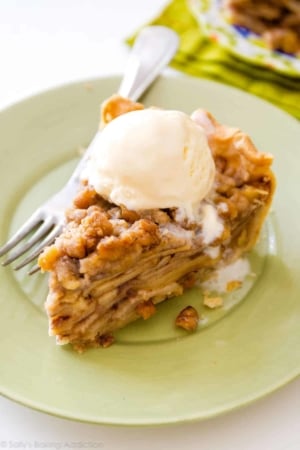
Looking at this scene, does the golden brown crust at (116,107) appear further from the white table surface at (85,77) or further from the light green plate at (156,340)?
the white table surface at (85,77)

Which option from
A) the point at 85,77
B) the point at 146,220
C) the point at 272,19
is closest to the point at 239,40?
the point at 272,19

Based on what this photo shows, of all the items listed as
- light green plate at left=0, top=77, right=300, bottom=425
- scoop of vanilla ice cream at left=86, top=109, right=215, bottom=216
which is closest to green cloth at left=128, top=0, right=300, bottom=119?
light green plate at left=0, top=77, right=300, bottom=425

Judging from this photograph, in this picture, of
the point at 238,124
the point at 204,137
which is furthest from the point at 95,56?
the point at 204,137

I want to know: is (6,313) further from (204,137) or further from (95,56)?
(95,56)

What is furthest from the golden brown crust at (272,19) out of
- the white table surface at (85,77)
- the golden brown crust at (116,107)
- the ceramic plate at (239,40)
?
the golden brown crust at (116,107)

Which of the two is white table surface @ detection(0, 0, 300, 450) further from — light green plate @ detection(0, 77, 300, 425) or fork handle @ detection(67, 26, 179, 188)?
fork handle @ detection(67, 26, 179, 188)

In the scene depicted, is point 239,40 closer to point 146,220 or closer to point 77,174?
point 77,174
